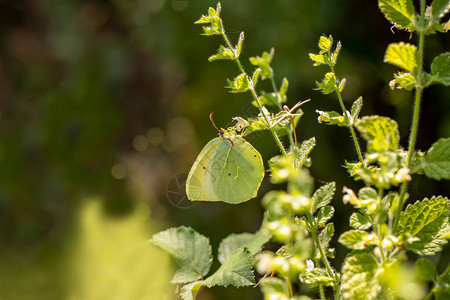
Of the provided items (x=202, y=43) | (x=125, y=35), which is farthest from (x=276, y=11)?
(x=125, y=35)

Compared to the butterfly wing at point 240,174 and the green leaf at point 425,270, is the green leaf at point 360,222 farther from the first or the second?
the butterfly wing at point 240,174

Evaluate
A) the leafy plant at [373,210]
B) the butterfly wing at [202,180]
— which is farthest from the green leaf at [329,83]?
the butterfly wing at [202,180]

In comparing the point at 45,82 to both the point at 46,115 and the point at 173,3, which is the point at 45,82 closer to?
the point at 46,115

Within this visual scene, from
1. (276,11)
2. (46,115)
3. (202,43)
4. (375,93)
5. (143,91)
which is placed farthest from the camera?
(143,91)

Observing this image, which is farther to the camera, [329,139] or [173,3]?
[173,3]

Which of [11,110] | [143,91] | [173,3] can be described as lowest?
[173,3]

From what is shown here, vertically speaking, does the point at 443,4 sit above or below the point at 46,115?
below

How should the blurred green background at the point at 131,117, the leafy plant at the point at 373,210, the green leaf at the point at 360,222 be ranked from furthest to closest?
the blurred green background at the point at 131,117 < the green leaf at the point at 360,222 < the leafy plant at the point at 373,210

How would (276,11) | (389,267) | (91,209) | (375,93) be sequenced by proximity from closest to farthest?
(389,267), (375,93), (276,11), (91,209)
